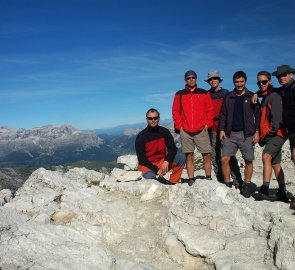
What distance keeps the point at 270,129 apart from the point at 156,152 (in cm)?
546

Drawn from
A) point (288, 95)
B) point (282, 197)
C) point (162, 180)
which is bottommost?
point (282, 197)

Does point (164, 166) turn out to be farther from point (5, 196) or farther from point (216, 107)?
point (5, 196)

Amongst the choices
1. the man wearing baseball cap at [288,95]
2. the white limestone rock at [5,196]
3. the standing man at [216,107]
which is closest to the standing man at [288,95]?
the man wearing baseball cap at [288,95]

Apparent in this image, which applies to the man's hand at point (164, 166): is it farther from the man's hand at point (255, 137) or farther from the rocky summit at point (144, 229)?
the man's hand at point (255, 137)

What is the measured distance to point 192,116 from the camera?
46.6ft

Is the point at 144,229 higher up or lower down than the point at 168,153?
lower down

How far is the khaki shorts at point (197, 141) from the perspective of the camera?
14492 millimetres

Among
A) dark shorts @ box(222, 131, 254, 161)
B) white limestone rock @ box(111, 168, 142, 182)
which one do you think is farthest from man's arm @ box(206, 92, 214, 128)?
white limestone rock @ box(111, 168, 142, 182)

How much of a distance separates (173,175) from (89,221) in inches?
200

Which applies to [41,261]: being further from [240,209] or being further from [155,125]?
[155,125]

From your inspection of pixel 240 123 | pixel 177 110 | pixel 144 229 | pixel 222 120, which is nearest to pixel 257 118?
pixel 240 123

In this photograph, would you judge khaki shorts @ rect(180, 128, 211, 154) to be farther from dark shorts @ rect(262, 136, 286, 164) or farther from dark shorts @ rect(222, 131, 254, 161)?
dark shorts @ rect(262, 136, 286, 164)

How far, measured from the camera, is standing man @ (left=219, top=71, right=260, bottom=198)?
13.5 meters

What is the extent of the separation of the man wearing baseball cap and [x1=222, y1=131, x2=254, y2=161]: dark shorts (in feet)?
5.73
